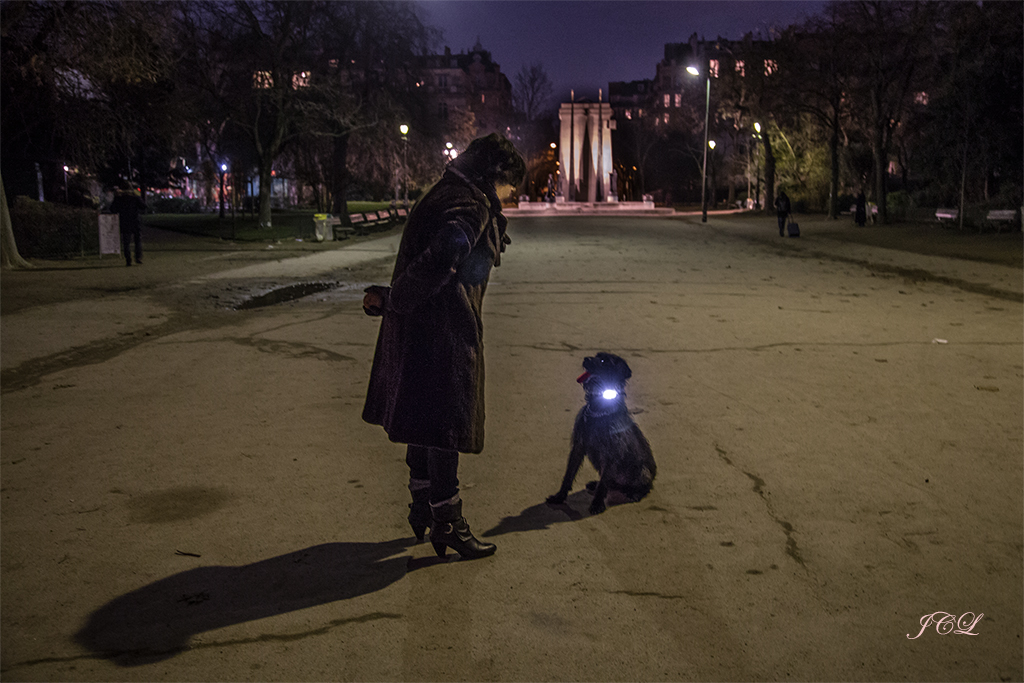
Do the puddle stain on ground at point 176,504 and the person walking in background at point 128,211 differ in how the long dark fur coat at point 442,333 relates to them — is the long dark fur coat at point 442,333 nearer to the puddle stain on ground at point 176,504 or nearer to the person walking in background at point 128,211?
the puddle stain on ground at point 176,504

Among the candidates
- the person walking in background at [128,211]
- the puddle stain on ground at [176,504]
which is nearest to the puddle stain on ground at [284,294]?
the person walking in background at [128,211]

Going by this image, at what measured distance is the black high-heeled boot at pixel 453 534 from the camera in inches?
146

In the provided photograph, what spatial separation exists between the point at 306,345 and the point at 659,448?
4795mm

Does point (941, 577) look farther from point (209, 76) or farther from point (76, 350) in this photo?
point (209, 76)

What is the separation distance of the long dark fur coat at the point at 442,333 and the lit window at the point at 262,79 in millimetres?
29793

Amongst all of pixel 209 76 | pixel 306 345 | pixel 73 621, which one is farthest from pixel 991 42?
pixel 73 621

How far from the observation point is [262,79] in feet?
101

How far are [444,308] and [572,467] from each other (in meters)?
1.35

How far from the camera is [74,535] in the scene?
157 inches

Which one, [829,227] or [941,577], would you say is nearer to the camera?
[941,577]

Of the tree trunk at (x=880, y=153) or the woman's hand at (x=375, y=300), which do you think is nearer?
the woman's hand at (x=375, y=300)

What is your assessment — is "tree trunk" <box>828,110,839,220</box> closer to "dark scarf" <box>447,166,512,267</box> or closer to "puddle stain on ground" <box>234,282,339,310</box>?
"puddle stain on ground" <box>234,282,339,310</box>

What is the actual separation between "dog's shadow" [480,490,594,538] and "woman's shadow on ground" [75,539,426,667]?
52 centimetres

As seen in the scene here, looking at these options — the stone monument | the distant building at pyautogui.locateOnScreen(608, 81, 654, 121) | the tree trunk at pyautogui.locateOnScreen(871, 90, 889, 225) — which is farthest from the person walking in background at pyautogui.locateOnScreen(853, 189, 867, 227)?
the distant building at pyautogui.locateOnScreen(608, 81, 654, 121)
